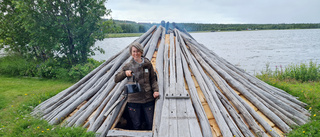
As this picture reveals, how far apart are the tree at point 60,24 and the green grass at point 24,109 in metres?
1.78

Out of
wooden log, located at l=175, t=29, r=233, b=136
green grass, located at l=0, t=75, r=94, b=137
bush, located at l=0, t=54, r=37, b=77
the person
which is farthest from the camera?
bush, located at l=0, t=54, r=37, b=77

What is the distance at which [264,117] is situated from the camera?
388cm

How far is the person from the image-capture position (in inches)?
134

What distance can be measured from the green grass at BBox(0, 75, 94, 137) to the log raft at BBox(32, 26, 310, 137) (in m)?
0.26

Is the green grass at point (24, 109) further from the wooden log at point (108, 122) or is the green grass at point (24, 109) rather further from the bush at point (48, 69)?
the bush at point (48, 69)

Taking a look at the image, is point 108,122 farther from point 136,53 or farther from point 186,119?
point 186,119

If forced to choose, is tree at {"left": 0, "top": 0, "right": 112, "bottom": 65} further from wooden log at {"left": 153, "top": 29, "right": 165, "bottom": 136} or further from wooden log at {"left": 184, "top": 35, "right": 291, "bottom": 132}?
wooden log at {"left": 184, "top": 35, "right": 291, "bottom": 132}

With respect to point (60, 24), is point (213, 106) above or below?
below

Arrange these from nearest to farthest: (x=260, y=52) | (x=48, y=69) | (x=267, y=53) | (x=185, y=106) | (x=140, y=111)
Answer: (x=185, y=106) → (x=140, y=111) → (x=48, y=69) → (x=267, y=53) → (x=260, y=52)

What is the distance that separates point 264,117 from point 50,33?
9.16 m

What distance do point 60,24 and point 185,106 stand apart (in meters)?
8.40

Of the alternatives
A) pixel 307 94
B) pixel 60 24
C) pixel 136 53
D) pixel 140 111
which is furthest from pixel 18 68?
pixel 307 94

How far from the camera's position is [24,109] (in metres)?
5.18

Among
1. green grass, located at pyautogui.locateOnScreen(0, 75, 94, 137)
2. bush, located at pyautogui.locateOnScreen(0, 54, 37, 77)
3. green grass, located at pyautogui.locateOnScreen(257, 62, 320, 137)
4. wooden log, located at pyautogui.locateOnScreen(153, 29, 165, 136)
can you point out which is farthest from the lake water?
wooden log, located at pyautogui.locateOnScreen(153, 29, 165, 136)
